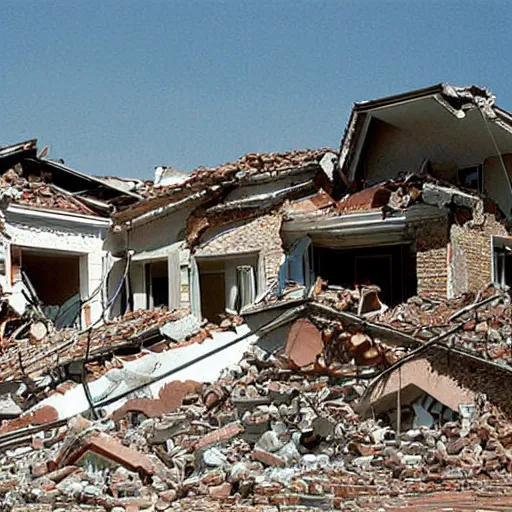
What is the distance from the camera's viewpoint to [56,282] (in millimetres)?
18938

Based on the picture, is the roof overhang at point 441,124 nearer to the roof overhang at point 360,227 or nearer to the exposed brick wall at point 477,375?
the roof overhang at point 360,227

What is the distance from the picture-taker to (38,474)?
8.43 m

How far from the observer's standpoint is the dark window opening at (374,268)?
14.8 meters

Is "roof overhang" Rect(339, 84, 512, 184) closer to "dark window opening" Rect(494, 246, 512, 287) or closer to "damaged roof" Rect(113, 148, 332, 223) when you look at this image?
"damaged roof" Rect(113, 148, 332, 223)

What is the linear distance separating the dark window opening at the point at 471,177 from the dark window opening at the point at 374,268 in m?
1.69

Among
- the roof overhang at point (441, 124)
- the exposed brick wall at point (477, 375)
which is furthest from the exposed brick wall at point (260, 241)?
the exposed brick wall at point (477, 375)

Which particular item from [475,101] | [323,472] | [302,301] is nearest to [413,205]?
[475,101]

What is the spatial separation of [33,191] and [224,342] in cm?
734

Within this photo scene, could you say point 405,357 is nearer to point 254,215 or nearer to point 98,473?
point 98,473

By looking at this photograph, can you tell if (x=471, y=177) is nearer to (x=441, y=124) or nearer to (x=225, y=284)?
(x=441, y=124)

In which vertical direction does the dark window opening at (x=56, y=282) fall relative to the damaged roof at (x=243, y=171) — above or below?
below

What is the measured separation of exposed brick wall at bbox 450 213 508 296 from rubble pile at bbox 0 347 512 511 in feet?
13.2

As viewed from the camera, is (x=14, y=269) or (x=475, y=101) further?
(x=14, y=269)

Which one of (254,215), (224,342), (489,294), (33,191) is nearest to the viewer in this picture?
(489,294)
